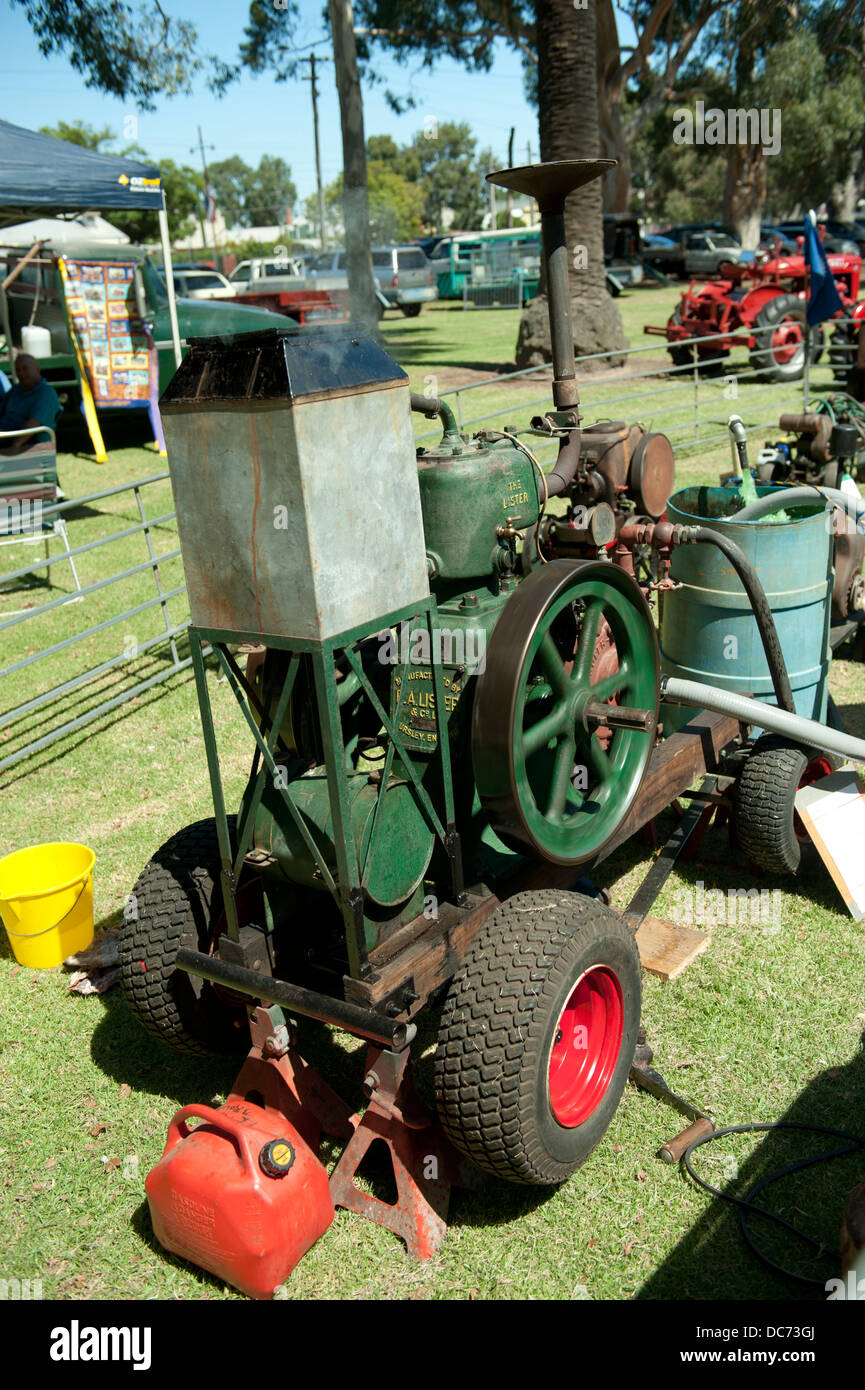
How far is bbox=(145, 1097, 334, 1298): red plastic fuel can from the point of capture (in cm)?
262

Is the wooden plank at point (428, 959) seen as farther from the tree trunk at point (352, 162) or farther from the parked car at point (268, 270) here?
the parked car at point (268, 270)

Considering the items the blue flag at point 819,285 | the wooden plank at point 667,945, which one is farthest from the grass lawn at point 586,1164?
the blue flag at point 819,285

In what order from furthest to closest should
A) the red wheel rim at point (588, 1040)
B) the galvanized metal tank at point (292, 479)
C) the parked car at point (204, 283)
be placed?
1. the parked car at point (204, 283)
2. the red wheel rim at point (588, 1040)
3. the galvanized metal tank at point (292, 479)

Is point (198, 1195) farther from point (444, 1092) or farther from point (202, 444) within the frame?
point (202, 444)

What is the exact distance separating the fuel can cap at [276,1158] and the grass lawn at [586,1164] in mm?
332

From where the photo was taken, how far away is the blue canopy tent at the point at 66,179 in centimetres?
974

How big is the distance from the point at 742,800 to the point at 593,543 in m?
1.15

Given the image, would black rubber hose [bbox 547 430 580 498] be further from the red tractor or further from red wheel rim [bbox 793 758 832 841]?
the red tractor

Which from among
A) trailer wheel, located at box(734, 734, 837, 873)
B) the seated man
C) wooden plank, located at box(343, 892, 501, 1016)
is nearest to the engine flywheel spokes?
wooden plank, located at box(343, 892, 501, 1016)

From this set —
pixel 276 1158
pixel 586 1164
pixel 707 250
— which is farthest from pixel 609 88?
pixel 276 1158

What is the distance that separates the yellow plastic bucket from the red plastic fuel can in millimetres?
1461

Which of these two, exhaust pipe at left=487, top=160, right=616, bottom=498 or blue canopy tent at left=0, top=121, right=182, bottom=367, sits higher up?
blue canopy tent at left=0, top=121, right=182, bottom=367

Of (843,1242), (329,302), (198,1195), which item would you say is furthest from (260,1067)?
(329,302)

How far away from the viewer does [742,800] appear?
4.12 m
